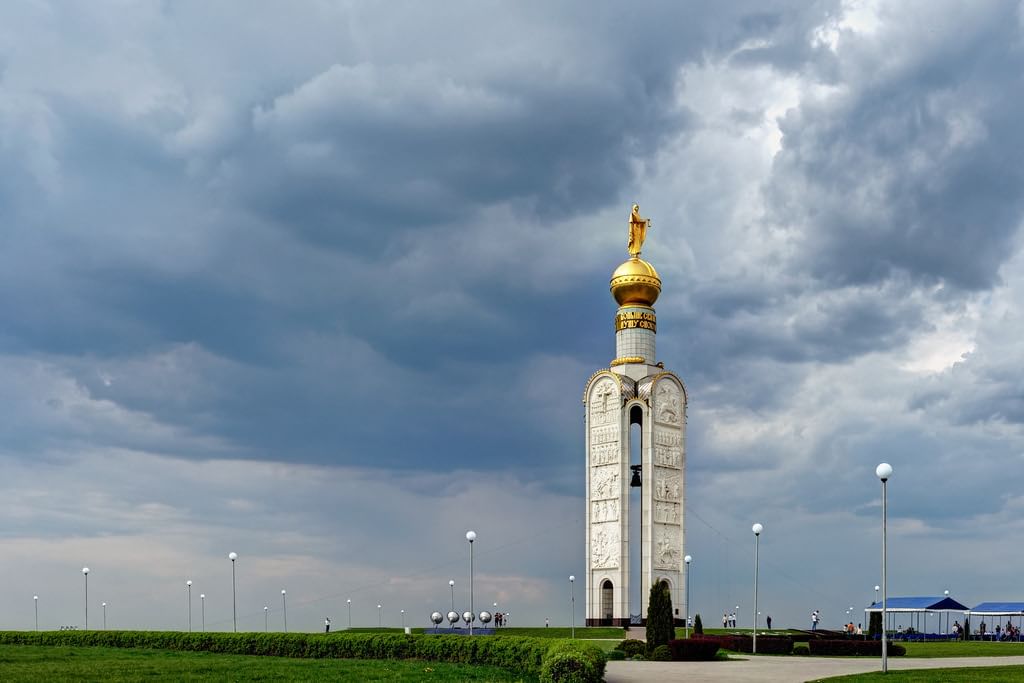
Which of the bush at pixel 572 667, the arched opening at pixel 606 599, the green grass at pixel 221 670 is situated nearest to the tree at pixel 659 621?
the green grass at pixel 221 670

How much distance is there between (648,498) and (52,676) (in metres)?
38.2

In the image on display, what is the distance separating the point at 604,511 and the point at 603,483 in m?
1.61

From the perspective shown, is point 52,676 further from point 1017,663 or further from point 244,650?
point 1017,663

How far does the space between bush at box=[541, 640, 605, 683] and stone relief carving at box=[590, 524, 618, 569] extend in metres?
38.1

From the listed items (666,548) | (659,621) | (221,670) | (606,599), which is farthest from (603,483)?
(221,670)

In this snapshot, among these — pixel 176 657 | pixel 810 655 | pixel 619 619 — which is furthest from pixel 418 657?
pixel 619 619

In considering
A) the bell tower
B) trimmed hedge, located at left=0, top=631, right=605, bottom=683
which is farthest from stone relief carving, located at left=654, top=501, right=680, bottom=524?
trimmed hedge, located at left=0, top=631, right=605, bottom=683

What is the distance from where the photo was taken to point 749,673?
28.2m

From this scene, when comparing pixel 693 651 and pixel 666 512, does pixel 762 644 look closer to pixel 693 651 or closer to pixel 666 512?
A: pixel 693 651

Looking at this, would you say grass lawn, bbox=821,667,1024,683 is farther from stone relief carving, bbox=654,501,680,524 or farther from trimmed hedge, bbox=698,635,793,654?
stone relief carving, bbox=654,501,680,524

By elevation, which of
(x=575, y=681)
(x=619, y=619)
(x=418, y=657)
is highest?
(x=575, y=681)

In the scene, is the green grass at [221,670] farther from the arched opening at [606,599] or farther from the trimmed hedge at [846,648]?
the arched opening at [606,599]

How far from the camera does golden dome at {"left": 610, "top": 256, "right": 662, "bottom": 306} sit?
207 feet

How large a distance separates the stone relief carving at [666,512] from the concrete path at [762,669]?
23.3 metres
